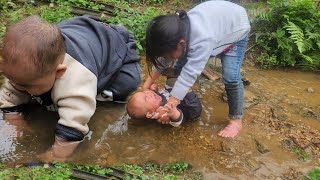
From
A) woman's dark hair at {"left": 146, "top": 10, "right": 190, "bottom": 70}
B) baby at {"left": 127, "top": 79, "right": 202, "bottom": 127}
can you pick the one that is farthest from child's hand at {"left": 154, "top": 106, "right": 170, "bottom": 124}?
woman's dark hair at {"left": 146, "top": 10, "right": 190, "bottom": 70}

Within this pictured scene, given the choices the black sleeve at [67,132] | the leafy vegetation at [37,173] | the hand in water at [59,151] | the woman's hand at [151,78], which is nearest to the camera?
the leafy vegetation at [37,173]

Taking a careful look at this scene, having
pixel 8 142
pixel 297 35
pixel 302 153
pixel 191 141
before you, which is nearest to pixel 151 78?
pixel 191 141

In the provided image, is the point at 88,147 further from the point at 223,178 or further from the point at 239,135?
the point at 239,135

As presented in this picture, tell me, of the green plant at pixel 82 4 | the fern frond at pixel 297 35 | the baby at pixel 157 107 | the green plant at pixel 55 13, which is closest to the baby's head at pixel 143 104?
the baby at pixel 157 107

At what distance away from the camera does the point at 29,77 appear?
8.10 feet

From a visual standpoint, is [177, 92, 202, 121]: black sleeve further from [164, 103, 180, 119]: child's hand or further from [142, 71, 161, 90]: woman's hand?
[142, 71, 161, 90]: woman's hand

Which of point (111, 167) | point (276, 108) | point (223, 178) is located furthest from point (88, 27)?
point (276, 108)

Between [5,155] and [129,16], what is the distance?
2.50 metres

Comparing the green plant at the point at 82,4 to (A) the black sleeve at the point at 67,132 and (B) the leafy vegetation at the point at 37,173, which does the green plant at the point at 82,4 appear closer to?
(A) the black sleeve at the point at 67,132

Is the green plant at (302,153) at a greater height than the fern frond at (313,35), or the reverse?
the fern frond at (313,35)

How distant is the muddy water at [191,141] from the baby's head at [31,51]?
2.63ft

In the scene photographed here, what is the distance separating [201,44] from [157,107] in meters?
0.73

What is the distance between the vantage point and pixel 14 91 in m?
3.05

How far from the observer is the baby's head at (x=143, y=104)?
11.2 ft
